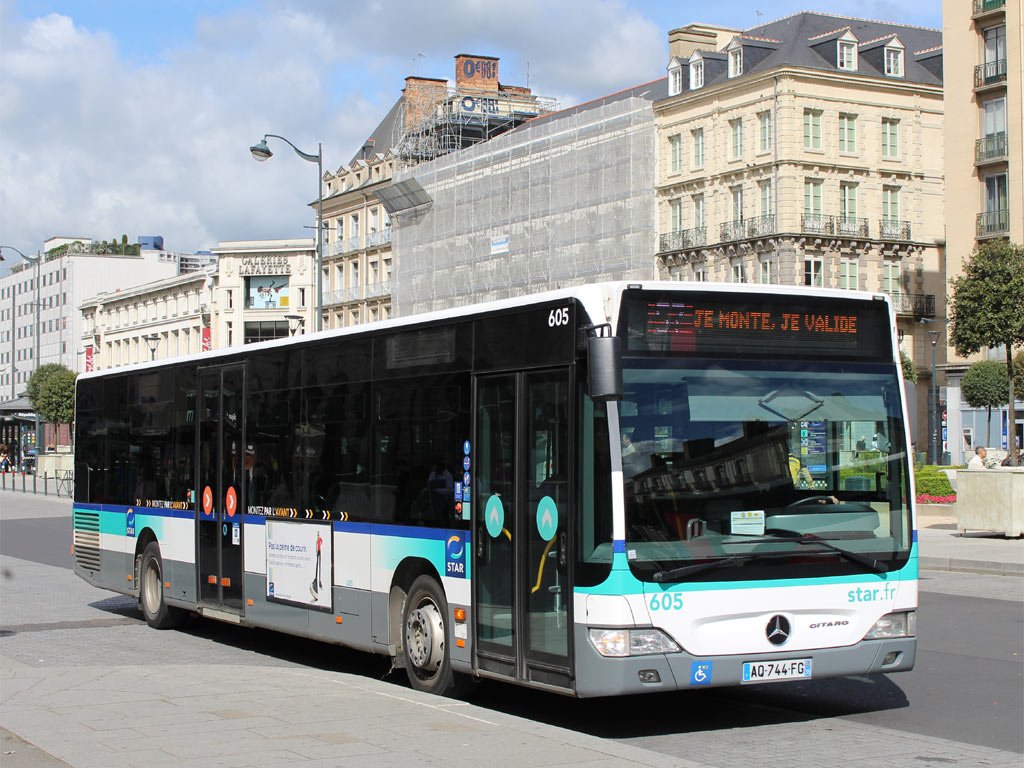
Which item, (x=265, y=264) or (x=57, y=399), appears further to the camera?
(x=265, y=264)

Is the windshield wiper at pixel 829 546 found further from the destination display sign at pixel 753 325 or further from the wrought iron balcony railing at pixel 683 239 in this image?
the wrought iron balcony railing at pixel 683 239

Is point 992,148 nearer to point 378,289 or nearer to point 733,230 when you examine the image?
point 733,230

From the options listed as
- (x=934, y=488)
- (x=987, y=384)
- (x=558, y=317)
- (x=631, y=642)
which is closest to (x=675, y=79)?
(x=987, y=384)

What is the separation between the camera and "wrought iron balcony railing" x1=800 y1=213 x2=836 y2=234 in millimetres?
65688

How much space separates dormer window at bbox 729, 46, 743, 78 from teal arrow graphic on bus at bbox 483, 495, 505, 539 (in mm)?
A: 62011

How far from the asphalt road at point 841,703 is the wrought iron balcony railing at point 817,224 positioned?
2084 inches

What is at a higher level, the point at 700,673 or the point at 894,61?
the point at 894,61

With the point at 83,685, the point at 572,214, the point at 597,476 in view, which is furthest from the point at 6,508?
the point at 597,476

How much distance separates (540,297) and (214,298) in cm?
9777

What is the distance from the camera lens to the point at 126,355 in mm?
118312

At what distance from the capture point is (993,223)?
61.0 meters

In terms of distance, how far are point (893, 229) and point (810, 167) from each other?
6.31 meters

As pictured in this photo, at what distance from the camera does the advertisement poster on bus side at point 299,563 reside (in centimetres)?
1217

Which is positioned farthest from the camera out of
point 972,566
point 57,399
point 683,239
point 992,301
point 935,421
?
point 57,399
